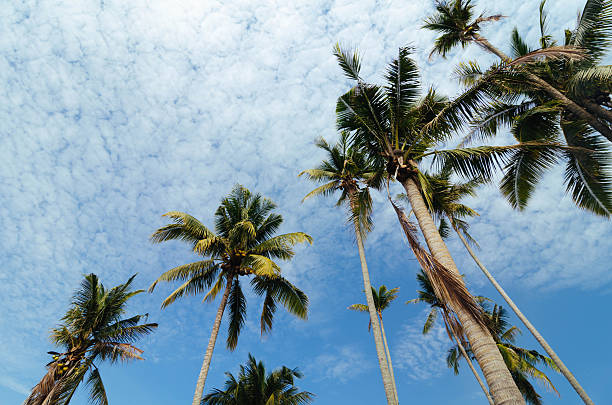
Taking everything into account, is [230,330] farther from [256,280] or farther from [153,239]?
[153,239]

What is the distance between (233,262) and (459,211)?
15627 mm

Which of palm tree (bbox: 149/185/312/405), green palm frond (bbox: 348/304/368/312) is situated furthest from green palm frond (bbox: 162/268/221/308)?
green palm frond (bbox: 348/304/368/312)

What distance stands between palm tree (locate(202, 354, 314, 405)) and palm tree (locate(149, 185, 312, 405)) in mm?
6916

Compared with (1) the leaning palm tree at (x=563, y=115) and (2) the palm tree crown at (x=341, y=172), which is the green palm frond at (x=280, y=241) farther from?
(1) the leaning palm tree at (x=563, y=115)

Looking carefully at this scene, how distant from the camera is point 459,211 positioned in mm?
20078

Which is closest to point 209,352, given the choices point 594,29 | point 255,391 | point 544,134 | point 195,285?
point 195,285

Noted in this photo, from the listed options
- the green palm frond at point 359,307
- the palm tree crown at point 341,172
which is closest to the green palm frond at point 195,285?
the palm tree crown at point 341,172

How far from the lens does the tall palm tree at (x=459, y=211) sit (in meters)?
8.80

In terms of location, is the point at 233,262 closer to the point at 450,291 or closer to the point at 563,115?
the point at 450,291

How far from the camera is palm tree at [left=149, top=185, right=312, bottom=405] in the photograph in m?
13.1

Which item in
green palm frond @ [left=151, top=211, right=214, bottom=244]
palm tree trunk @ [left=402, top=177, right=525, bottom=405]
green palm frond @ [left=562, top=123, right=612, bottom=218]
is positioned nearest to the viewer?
palm tree trunk @ [left=402, top=177, right=525, bottom=405]

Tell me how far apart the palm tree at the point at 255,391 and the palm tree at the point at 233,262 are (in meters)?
6.92

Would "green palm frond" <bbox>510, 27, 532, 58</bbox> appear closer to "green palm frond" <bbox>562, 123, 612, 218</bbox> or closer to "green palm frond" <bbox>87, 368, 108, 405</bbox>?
"green palm frond" <bbox>562, 123, 612, 218</bbox>

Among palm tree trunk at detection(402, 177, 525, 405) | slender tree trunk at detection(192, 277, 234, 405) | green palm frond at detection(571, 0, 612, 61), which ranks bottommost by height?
palm tree trunk at detection(402, 177, 525, 405)
